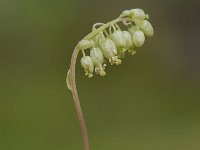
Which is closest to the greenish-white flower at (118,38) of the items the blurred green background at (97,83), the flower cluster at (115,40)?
the flower cluster at (115,40)

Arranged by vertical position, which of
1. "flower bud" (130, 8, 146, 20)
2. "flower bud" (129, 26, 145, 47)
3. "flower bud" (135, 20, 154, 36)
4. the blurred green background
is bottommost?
"flower bud" (129, 26, 145, 47)

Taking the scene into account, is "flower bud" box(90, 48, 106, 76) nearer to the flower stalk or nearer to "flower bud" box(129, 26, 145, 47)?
the flower stalk

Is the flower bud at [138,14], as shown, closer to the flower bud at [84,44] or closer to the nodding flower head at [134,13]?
the nodding flower head at [134,13]

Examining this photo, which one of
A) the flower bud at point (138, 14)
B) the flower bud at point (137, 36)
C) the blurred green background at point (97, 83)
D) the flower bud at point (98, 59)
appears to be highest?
the blurred green background at point (97, 83)

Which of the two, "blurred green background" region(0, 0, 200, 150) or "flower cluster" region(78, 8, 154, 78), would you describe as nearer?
"flower cluster" region(78, 8, 154, 78)

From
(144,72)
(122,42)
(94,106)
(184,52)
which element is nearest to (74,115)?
(94,106)

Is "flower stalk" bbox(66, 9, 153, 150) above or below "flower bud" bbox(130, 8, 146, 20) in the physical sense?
below

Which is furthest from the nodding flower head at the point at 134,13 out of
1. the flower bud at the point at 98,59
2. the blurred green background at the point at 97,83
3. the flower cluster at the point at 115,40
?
the blurred green background at the point at 97,83

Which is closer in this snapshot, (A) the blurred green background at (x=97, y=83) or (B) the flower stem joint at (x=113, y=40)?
(B) the flower stem joint at (x=113, y=40)

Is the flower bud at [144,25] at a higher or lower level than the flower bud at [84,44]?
higher

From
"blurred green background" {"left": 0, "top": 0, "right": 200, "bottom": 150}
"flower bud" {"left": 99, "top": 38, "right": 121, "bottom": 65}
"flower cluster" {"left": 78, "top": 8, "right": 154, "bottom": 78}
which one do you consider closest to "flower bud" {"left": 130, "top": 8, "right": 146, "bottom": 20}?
"flower cluster" {"left": 78, "top": 8, "right": 154, "bottom": 78}
